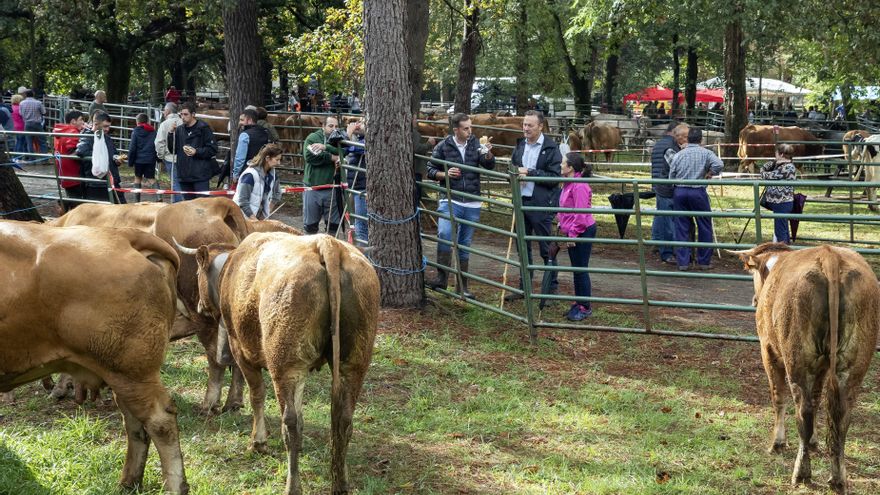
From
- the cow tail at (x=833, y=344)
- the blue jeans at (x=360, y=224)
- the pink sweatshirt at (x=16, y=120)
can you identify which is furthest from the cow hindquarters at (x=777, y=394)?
the pink sweatshirt at (x=16, y=120)

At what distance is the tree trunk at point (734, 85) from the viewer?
2522 centimetres

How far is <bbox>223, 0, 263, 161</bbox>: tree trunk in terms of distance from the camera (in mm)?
18031

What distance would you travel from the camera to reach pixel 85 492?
18.1 feet

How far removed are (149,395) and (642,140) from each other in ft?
96.0

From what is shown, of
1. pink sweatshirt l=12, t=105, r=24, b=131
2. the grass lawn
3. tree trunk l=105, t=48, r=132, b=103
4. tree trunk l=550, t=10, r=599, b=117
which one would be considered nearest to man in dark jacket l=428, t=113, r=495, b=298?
the grass lawn

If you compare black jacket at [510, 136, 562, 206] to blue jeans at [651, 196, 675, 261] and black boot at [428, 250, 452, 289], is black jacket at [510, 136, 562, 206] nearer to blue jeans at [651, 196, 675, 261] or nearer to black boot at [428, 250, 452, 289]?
black boot at [428, 250, 452, 289]

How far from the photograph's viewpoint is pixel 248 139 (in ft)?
41.5

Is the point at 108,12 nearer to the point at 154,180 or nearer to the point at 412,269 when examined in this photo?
the point at 154,180

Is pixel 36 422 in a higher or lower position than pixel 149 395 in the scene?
lower

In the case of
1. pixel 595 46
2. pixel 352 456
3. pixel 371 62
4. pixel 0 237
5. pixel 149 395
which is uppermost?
pixel 595 46

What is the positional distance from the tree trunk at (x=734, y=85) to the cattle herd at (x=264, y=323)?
19791 mm

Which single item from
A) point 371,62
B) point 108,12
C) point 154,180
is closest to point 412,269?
point 371,62

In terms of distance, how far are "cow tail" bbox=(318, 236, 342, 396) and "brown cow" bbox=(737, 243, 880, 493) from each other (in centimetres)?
274

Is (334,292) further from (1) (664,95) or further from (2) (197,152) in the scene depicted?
(1) (664,95)
